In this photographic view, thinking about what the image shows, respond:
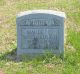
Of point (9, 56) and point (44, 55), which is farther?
point (9, 56)

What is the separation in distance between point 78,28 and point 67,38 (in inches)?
41.6

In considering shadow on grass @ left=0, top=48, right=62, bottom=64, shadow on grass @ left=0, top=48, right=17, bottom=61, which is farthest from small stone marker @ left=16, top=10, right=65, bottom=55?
shadow on grass @ left=0, top=48, right=17, bottom=61

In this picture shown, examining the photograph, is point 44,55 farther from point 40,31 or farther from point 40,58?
point 40,31

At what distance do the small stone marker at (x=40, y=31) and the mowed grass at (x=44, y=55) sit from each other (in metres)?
0.24

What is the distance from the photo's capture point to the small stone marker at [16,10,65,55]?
8055 mm

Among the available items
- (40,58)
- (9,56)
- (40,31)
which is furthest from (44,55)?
(9,56)

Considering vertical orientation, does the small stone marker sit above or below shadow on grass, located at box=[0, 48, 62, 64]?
above

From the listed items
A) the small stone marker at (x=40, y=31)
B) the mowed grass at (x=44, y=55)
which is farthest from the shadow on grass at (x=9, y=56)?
the small stone marker at (x=40, y=31)

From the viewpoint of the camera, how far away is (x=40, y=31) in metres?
8.20

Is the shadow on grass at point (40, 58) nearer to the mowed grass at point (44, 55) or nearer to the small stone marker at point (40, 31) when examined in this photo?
the mowed grass at point (44, 55)

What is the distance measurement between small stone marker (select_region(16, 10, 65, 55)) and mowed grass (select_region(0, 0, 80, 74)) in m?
0.24

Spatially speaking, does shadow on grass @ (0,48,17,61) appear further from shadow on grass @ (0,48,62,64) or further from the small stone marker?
the small stone marker

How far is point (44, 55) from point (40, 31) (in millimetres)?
549

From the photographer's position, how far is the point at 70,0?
573 inches
